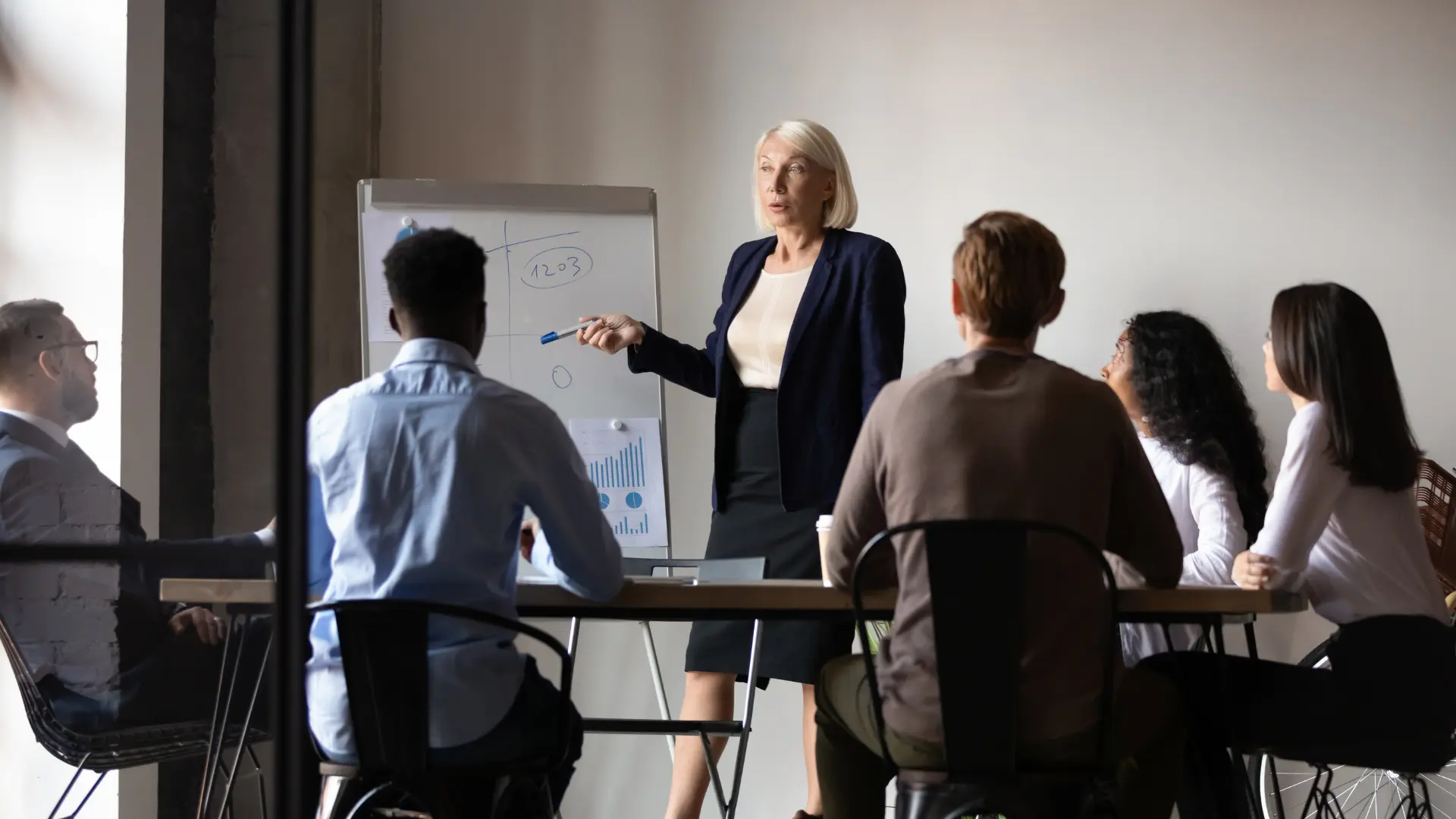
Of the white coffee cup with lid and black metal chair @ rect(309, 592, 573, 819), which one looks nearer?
black metal chair @ rect(309, 592, 573, 819)

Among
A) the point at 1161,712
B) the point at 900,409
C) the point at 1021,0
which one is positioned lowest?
the point at 1161,712

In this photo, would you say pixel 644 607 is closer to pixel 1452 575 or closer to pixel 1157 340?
pixel 1157 340

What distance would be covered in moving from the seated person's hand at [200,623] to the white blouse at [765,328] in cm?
125

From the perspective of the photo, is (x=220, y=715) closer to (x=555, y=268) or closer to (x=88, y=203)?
(x=88, y=203)

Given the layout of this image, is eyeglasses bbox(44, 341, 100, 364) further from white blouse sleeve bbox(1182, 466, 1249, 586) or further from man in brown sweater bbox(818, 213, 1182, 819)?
white blouse sleeve bbox(1182, 466, 1249, 586)

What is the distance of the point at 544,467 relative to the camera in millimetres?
1615

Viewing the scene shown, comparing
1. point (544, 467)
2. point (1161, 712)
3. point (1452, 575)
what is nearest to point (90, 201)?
point (544, 467)

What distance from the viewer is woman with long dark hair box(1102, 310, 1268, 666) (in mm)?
2500

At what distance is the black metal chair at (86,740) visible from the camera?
1802 millimetres

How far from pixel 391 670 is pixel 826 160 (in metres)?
1.63

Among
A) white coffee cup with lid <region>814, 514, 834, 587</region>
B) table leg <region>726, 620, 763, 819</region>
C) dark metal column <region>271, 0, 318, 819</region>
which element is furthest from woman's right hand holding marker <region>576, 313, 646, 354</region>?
dark metal column <region>271, 0, 318, 819</region>

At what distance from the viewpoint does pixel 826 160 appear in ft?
9.13

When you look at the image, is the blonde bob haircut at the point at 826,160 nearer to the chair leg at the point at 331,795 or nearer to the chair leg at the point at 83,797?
the chair leg at the point at 331,795

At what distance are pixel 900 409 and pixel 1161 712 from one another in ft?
1.85
